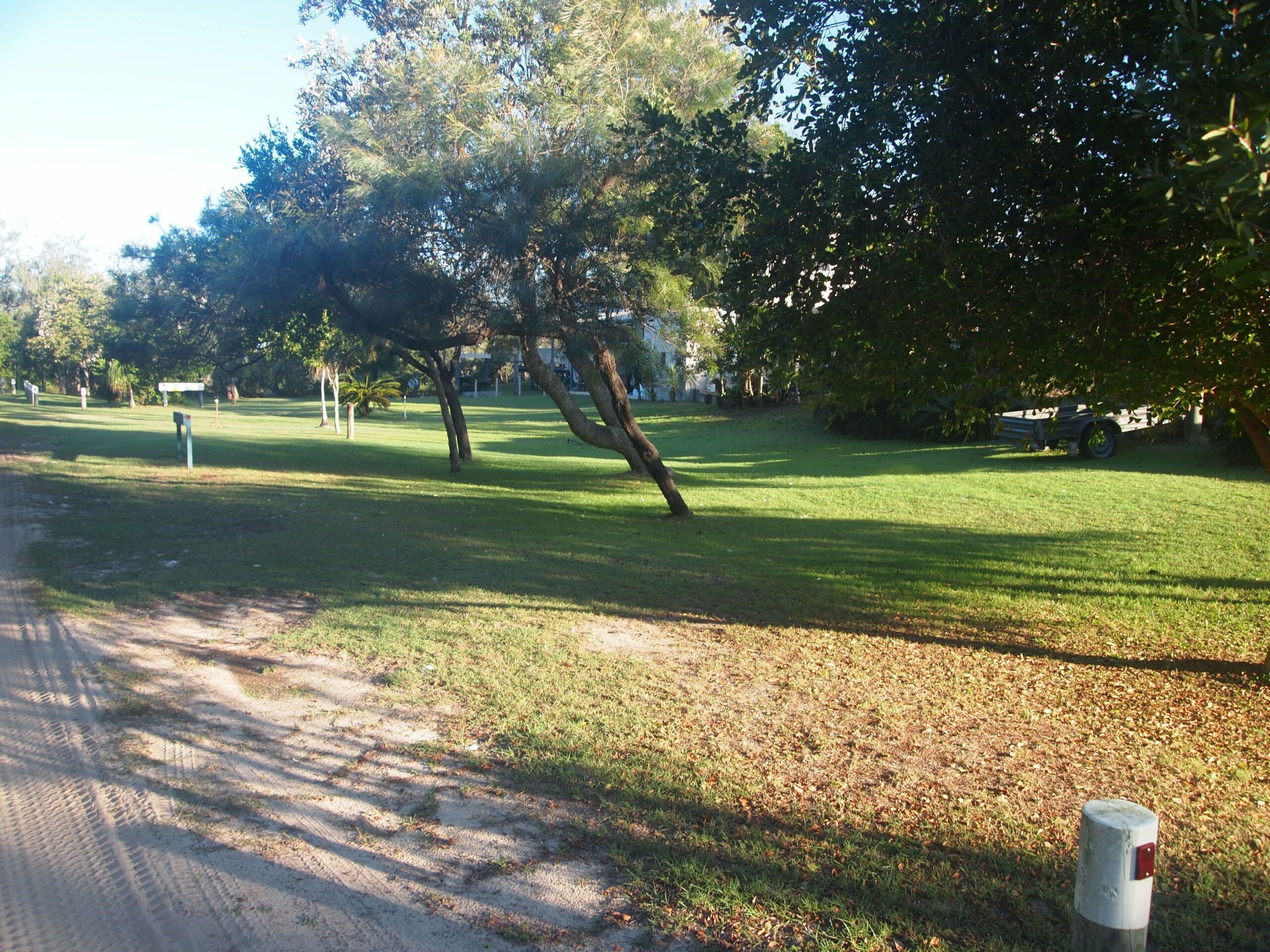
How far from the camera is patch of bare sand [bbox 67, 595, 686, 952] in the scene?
3.57 m

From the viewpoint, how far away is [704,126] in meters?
7.61

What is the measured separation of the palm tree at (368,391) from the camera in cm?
3694

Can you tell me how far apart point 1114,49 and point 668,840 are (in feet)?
18.8

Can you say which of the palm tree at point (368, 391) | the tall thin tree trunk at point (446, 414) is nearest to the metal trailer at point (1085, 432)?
the tall thin tree trunk at point (446, 414)

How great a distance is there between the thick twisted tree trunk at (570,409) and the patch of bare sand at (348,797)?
8.75 m

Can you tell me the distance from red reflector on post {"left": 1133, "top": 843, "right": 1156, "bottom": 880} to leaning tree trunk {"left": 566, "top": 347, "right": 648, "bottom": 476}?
1162 cm

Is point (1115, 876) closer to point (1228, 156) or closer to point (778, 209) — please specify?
point (1228, 156)

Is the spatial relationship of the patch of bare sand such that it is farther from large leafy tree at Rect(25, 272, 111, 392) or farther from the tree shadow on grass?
large leafy tree at Rect(25, 272, 111, 392)

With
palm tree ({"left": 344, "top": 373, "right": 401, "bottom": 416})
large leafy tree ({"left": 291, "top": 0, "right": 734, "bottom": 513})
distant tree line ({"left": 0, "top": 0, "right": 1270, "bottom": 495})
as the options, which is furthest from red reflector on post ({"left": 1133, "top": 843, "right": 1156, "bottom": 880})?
palm tree ({"left": 344, "top": 373, "right": 401, "bottom": 416})

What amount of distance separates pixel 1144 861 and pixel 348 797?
3.30 metres

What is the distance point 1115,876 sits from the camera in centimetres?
260

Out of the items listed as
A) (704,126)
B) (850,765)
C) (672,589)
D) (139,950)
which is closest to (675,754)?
(850,765)

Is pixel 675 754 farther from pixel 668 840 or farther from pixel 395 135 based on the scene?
pixel 395 135

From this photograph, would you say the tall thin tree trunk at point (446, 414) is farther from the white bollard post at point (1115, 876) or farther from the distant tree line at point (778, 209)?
the white bollard post at point (1115, 876)
